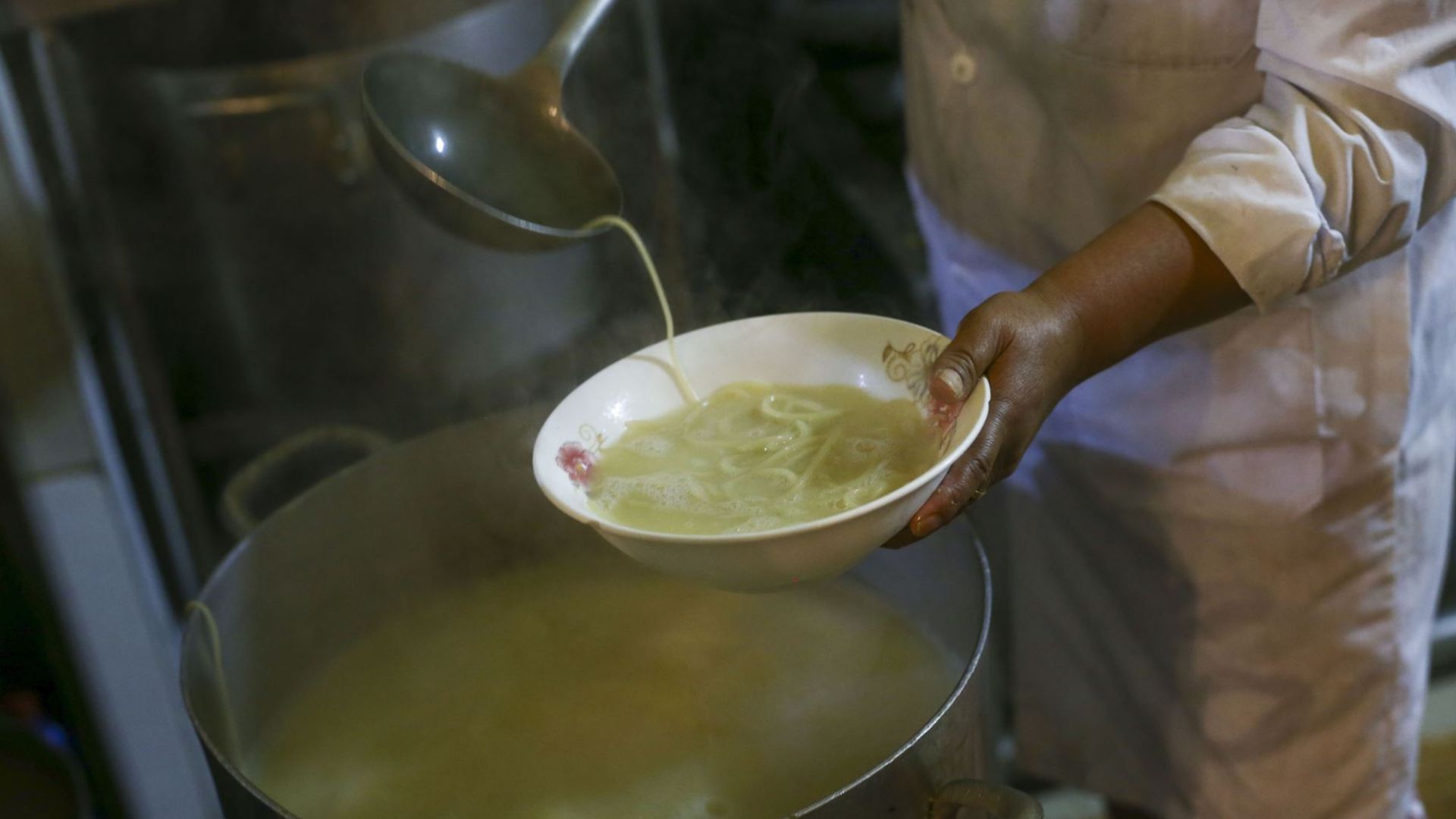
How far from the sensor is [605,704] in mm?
1189

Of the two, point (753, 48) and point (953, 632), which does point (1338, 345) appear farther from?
point (753, 48)

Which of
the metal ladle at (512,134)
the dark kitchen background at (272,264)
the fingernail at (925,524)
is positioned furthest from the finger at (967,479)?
the dark kitchen background at (272,264)

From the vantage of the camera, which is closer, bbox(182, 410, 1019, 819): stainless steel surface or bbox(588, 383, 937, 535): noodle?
bbox(588, 383, 937, 535): noodle

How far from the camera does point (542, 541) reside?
4.64 feet

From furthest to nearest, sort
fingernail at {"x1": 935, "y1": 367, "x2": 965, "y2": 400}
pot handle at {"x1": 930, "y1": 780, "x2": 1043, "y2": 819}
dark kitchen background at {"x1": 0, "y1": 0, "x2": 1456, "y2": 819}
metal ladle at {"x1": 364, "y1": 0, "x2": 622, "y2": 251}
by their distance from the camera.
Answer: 1. dark kitchen background at {"x1": 0, "y1": 0, "x2": 1456, "y2": 819}
2. metal ladle at {"x1": 364, "y1": 0, "x2": 622, "y2": 251}
3. fingernail at {"x1": 935, "y1": 367, "x2": 965, "y2": 400}
4. pot handle at {"x1": 930, "y1": 780, "x2": 1043, "y2": 819}

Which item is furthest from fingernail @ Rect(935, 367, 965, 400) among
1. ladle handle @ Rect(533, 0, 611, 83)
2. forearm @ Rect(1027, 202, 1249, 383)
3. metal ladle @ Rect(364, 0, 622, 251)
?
ladle handle @ Rect(533, 0, 611, 83)

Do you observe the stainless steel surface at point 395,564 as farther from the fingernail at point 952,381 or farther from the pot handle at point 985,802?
the fingernail at point 952,381

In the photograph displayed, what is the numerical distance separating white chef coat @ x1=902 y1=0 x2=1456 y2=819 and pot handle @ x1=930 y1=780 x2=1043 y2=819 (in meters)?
0.49

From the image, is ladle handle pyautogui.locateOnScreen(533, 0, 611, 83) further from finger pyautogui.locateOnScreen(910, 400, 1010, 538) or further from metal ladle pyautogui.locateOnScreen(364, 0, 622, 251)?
finger pyautogui.locateOnScreen(910, 400, 1010, 538)

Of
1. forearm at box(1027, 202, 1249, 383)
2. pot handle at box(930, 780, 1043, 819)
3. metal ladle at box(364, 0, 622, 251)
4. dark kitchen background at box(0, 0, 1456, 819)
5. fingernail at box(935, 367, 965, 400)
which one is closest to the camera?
pot handle at box(930, 780, 1043, 819)

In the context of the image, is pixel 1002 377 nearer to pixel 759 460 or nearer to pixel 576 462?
pixel 759 460

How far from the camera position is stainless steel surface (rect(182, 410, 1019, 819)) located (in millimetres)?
1034

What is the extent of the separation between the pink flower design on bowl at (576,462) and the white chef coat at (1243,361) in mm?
531

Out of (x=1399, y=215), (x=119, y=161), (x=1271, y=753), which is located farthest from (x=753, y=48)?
(x=1271, y=753)
